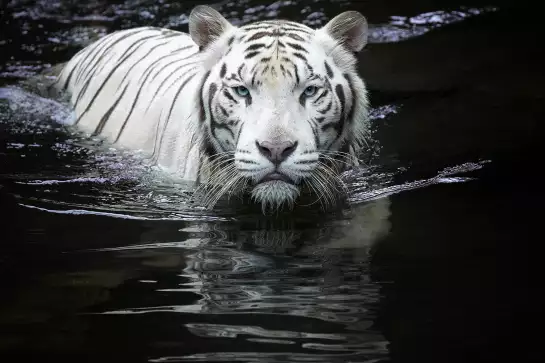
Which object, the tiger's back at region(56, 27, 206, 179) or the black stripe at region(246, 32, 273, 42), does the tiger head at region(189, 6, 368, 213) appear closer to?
the black stripe at region(246, 32, 273, 42)

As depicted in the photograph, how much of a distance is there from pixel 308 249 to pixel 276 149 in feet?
0.93

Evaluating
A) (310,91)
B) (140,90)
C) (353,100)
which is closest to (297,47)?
(310,91)

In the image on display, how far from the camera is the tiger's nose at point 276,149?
94.2 inches

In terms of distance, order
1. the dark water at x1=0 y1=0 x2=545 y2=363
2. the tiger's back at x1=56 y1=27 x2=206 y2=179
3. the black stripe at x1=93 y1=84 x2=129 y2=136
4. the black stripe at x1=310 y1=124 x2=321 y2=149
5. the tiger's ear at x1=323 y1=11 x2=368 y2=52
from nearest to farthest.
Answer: the dark water at x1=0 y1=0 x2=545 y2=363 → the black stripe at x1=310 y1=124 x2=321 y2=149 → the tiger's ear at x1=323 y1=11 x2=368 y2=52 → the tiger's back at x1=56 y1=27 x2=206 y2=179 → the black stripe at x1=93 y1=84 x2=129 y2=136

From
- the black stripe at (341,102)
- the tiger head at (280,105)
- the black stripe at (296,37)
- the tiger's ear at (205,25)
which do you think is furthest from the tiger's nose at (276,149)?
the tiger's ear at (205,25)

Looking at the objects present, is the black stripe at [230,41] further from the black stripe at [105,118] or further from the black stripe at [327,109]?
the black stripe at [105,118]

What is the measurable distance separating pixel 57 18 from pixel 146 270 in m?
4.02

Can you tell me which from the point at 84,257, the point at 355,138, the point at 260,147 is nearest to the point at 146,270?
the point at 84,257

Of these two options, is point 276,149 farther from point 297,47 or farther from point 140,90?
point 140,90

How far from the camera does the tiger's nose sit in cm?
239

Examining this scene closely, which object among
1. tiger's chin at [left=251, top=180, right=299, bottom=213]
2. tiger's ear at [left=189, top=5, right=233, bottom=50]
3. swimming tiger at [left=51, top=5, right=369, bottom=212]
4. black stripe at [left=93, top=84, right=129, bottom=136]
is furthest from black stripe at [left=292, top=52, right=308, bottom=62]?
black stripe at [left=93, top=84, right=129, bottom=136]

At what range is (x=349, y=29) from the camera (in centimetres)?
289

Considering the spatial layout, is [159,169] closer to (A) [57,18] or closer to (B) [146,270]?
(B) [146,270]

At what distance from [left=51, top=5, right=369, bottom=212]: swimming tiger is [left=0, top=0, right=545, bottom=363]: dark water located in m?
0.12
